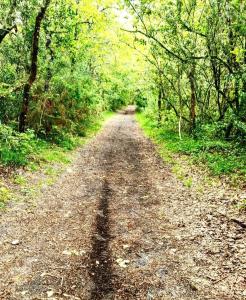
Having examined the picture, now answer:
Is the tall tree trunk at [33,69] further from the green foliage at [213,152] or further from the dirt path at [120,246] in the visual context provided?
the green foliage at [213,152]

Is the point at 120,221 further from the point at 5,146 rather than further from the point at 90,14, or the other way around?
the point at 90,14

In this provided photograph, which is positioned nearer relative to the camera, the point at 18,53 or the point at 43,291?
the point at 43,291

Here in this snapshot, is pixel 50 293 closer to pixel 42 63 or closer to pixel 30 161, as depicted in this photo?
pixel 30 161

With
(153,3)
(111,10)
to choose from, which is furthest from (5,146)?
(111,10)

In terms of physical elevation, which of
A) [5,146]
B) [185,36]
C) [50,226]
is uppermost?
[185,36]

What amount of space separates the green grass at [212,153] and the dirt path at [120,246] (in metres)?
1.86

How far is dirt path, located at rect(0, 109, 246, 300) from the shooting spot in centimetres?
524

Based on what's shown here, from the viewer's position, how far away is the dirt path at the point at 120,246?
524 centimetres

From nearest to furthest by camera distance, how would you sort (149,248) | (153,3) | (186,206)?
(149,248) → (186,206) → (153,3)

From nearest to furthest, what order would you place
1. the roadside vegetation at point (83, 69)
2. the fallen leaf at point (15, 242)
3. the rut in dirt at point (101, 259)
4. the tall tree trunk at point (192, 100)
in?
the rut in dirt at point (101, 259) → the fallen leaf at point (15, 242) → the roadside vegetation at point (83, 69) → the tall tree trunk at point (192, 100)

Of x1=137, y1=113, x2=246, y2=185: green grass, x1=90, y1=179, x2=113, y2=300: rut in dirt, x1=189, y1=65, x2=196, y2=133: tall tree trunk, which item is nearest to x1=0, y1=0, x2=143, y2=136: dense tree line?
x1=137, y1=113, x2=246, y2=185: green grass

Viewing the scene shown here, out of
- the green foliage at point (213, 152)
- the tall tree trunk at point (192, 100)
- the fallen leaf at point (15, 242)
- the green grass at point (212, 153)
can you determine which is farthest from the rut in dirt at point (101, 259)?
the tall tree trunk at point (192, 100)

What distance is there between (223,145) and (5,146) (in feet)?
28.1

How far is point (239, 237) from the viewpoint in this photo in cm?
692
